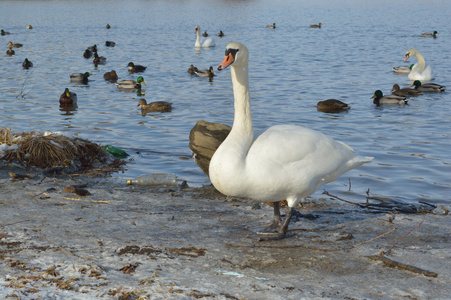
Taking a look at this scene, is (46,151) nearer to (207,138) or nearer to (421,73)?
(207,138)

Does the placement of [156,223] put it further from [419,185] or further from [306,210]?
[419,185]

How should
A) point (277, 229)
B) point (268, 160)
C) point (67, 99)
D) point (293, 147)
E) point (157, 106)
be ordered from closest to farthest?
point (268, 160)
point (293, 147)
point (277, 229)
point (157, 106)
point (67, 99)

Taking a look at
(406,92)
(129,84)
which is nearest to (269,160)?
(406,92)

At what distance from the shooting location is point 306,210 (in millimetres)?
7598

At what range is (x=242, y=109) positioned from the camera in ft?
20.4

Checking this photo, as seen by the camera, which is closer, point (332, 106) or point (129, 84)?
point (332, 106)

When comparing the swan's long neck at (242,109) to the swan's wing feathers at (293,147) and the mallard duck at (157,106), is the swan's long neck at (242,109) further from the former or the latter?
the mallard duck at (157,106)

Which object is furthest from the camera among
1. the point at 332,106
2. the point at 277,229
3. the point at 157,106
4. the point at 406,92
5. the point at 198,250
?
the point at 406,92

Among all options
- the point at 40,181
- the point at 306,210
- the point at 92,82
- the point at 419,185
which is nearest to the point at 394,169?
the point at 419,185

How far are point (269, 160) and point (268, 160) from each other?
1 cm

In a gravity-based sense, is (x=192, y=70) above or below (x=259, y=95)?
above

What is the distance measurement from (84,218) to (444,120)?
1196cm

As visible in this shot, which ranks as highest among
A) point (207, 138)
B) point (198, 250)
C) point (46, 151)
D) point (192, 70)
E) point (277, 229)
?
point (192, 70)

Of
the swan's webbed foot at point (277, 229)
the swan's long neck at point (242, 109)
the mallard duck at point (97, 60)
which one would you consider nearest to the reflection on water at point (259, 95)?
the mallard duck at point (97, 60)
